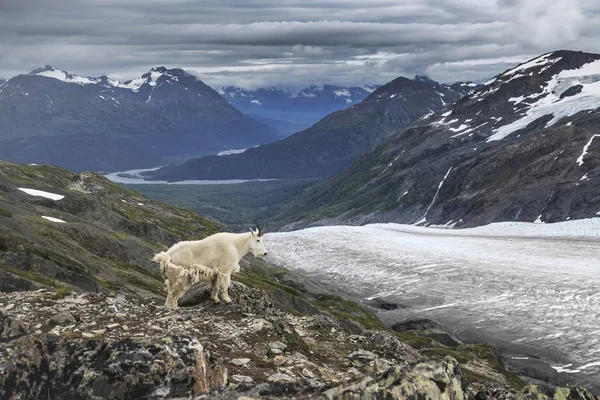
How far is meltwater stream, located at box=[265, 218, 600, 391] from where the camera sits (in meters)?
87.2

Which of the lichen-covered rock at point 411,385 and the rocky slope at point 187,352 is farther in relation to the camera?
the rocky slope at point 187,352

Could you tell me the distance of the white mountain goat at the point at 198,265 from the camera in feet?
84.6

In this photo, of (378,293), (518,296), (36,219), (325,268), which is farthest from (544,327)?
(36,219)

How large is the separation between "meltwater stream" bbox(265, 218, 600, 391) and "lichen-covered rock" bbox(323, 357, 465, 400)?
67499 mm

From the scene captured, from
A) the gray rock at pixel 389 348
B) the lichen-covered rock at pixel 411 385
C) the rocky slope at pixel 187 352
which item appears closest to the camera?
the lichen-covered rock at pixel 411 385

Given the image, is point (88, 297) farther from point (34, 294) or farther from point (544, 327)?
point (544, 327)

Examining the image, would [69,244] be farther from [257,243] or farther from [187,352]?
[187,352]

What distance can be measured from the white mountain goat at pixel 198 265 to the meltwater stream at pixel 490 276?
200 feet

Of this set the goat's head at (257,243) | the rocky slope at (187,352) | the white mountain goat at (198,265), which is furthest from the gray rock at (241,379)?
the goat's head at (257,243)

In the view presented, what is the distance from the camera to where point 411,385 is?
12578 millimetres

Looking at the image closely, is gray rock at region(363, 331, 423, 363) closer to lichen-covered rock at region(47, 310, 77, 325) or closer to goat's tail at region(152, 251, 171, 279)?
goat's tail at region(152, 251, 171, 279)

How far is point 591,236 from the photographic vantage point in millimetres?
155500

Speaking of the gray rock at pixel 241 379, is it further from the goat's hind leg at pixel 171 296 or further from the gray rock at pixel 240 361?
the goat's hind leg at pixel 171 296

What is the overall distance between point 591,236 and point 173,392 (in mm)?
160756
